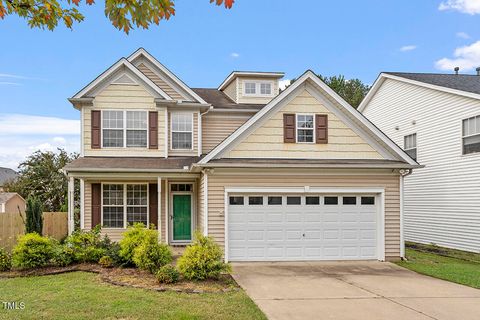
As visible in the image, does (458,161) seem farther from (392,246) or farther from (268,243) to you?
(268,243)

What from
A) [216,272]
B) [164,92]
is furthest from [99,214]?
[216,272]

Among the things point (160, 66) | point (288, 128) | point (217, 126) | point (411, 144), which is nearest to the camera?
point (288, 128)

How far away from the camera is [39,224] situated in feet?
53.9

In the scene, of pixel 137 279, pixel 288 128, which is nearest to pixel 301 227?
pixel 288 128

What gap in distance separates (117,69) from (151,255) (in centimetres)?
841

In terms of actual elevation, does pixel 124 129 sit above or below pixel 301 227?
above

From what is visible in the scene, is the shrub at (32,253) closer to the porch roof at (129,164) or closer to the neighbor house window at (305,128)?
the porch roof at (129,164)

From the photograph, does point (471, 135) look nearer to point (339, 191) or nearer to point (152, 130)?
point (339, 191)

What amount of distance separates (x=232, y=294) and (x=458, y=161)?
12.9 meters

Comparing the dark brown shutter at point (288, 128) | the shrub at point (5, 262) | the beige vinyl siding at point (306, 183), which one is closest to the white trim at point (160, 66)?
the dark brown shutter at point (288, 128)

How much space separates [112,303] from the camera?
8781 millimetres

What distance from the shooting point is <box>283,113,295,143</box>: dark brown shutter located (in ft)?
50.8

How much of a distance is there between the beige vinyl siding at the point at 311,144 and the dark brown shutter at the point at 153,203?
205 inches

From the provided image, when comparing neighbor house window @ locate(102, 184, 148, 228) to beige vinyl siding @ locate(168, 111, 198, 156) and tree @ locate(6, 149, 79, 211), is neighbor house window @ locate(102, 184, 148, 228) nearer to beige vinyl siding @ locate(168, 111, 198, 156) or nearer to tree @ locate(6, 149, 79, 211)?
beige vinyl siding @ locate(168, 111, 198, 156)
